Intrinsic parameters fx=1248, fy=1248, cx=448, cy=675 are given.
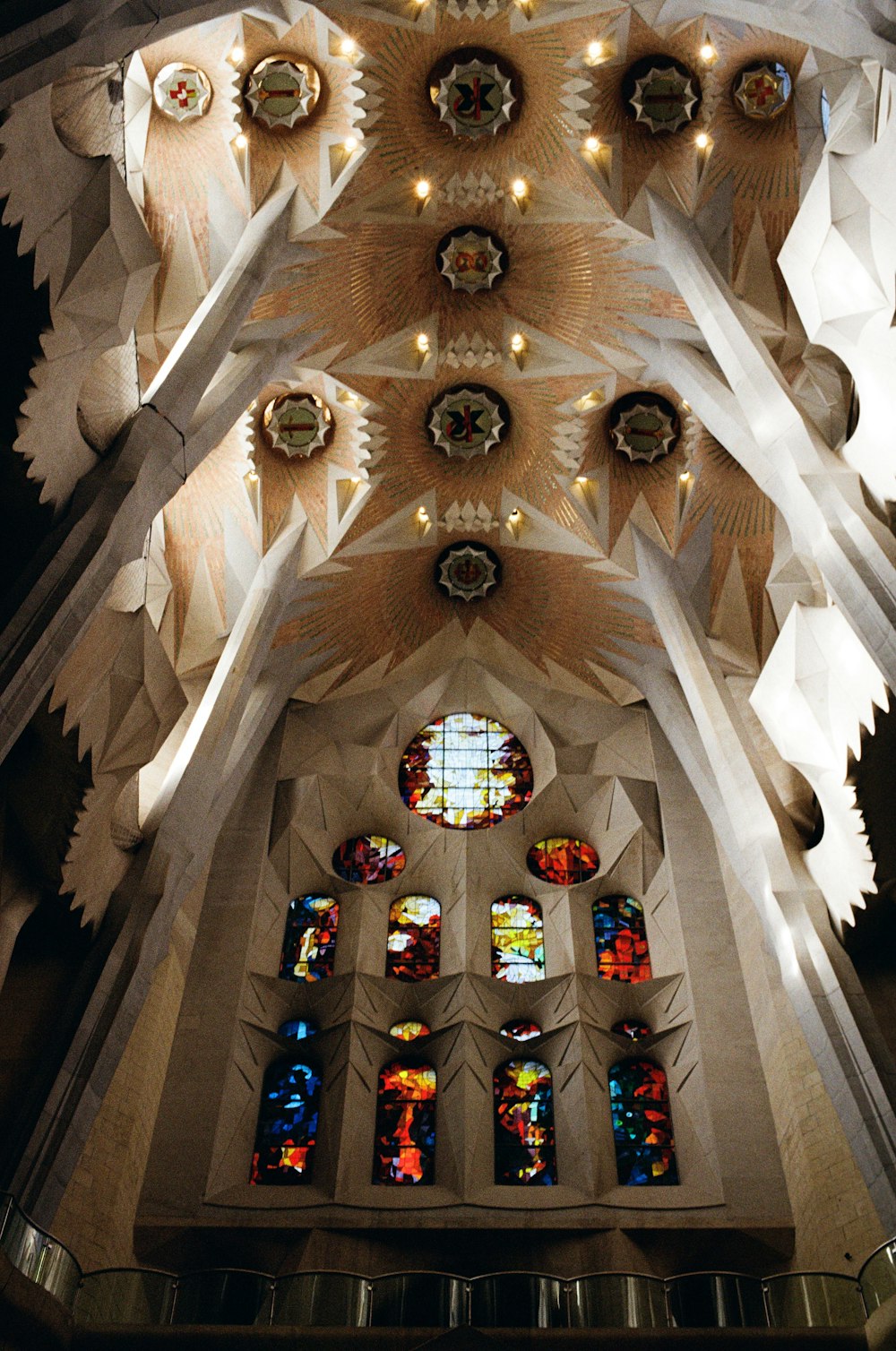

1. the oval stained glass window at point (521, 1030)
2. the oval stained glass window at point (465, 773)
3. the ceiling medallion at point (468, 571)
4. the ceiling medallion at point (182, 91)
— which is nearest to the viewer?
the ceiling medallion at point (182, 91)

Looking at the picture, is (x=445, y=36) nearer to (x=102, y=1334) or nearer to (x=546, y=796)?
(x=546, y=796)

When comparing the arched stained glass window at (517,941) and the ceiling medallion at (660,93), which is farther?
the arched stained glass window at (517,941)

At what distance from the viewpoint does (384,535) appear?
1766 centimetres

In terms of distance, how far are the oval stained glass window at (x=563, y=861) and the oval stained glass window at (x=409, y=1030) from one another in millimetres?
2697

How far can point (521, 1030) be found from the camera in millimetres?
15250

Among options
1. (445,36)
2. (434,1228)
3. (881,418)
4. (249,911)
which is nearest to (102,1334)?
(434,1228)

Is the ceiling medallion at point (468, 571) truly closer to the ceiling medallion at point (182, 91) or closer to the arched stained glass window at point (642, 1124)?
the ceiling medallion at point (182, 91)

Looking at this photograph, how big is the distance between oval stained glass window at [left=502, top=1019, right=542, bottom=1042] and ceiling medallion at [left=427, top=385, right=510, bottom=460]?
7.71 m

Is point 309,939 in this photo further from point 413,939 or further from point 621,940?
point 621,940

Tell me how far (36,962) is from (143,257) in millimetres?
6342

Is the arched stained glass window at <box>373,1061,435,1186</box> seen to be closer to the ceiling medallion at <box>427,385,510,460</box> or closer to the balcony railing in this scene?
the balcony railing

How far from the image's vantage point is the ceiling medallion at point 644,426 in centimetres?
1681

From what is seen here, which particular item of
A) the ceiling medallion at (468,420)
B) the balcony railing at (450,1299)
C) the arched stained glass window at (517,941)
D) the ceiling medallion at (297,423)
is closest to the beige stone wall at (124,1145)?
the balcony railing at (450,1299)

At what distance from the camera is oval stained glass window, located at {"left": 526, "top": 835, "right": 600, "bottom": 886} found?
17062 mm
